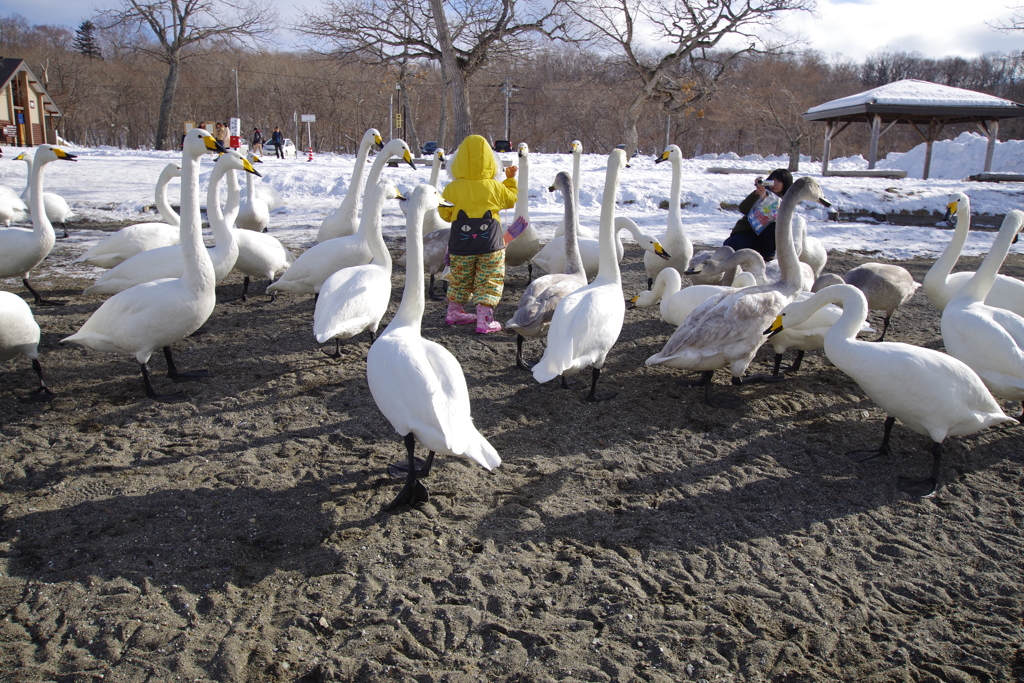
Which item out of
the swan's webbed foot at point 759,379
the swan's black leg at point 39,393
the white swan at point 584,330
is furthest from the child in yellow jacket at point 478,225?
the swan's black leg at point 39,393

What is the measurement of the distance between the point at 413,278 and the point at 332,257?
2304 mm

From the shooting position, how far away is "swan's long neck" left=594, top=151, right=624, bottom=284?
15.7ft

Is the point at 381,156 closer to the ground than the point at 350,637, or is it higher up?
higher up

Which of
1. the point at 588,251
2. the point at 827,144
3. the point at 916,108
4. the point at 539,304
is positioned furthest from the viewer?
the point at 827,144

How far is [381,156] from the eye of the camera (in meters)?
6.87

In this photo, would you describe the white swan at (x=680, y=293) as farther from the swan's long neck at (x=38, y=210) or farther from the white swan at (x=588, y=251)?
the swan's long neck at (x=38, y=210)

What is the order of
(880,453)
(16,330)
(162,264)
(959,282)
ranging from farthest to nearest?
(959,282) → (162,264) → (16,330) → (880,453)

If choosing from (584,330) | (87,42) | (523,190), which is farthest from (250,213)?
(87,42)

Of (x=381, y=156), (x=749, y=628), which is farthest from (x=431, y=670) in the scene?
(x=381, y=156)

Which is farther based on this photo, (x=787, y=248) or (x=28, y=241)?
(x=28, y=241)

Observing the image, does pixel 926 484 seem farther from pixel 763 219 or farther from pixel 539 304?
pixel 763 219

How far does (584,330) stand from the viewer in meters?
4.04

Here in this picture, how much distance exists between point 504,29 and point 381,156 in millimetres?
15105

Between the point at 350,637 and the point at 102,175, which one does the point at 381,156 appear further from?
the point at 102,175
